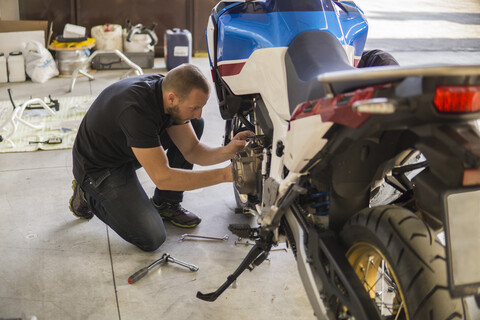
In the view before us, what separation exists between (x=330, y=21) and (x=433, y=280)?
1029 mm

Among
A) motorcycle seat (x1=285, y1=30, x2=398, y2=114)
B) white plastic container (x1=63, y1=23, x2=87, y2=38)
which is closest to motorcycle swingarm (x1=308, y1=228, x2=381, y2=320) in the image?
motorcycle seat (x1=285, y1=30, x2=398, y2=114)

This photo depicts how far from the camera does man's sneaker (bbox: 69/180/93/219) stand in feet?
8.96

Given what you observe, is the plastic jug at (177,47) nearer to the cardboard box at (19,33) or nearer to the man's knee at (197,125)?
the cardboard box at (19,33)

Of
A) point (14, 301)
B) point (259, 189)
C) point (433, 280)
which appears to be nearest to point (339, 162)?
point (433, 280)

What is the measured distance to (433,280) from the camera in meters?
1.31

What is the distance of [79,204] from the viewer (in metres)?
2.76

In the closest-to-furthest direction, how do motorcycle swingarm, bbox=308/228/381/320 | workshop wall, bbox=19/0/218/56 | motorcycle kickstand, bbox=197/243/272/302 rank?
motorcycle swingarm, bbox=308/228/381/320 < motorcycle kickstand, bbox=197/243/272/302 < workshop wall, bbox=19/0/218/56

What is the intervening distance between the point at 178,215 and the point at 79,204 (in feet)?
1.62

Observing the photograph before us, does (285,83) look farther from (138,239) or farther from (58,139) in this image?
(58,139)

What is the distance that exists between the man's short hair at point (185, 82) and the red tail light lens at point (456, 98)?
1.23 meters

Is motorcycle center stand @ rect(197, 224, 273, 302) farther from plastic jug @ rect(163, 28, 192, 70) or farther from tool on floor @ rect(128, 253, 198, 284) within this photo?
plastic jug @ rect(163, 28, 192, 70)

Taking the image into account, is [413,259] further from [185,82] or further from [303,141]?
[185,82]

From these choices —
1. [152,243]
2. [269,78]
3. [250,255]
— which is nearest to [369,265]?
[250,255]

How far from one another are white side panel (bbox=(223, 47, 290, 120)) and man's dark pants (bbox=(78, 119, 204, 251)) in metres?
0.81
